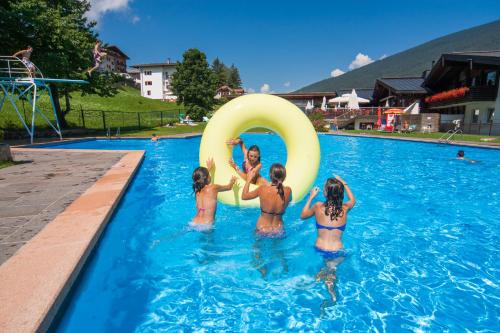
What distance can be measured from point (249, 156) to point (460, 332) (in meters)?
2.78

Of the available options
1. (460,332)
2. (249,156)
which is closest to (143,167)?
(249,156)

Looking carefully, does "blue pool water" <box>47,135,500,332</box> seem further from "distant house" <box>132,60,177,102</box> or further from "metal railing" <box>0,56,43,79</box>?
"distant house" <box>132,60,177,102</box>

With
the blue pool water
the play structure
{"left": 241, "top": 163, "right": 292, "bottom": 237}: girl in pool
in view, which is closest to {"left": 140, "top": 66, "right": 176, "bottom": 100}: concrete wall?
the play structure

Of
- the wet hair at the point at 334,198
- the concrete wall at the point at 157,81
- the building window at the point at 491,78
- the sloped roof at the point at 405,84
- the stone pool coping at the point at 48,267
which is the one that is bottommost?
the stone pool coping at the point at 48,267

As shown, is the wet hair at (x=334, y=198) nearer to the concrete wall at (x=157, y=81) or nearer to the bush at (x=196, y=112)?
the bush at (x=196, y=112)

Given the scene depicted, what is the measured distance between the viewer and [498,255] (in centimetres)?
380

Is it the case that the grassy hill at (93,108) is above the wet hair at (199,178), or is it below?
above

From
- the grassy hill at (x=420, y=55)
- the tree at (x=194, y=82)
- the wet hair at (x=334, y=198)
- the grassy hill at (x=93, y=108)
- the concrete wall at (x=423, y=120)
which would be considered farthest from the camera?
the grassy hill at (x=420, y=55)

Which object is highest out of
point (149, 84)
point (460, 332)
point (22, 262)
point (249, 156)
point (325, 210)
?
point (149, 84)

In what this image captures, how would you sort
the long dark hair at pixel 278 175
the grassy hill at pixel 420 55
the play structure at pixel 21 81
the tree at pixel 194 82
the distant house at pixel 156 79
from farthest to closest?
the grassy hill at pixel 420 55 < the distant house at pixel 156 79 < the tree at pixel 194 82 < the play structure at pixel 21 81 < the long dark hair at pixel 278 175

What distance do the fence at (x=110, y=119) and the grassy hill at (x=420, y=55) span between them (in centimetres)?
9500

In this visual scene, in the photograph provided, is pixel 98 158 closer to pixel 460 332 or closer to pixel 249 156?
pixel 249 156

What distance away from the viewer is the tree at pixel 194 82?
106ft

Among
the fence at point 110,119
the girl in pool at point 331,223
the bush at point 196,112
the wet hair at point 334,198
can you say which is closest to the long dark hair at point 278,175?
the girl in pool at point 331,223
